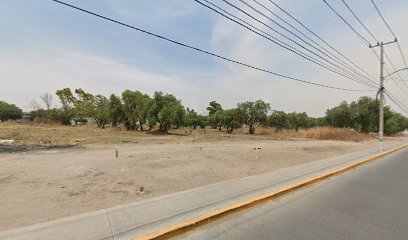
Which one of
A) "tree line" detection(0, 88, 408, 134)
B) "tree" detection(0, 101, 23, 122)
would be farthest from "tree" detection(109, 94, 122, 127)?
"tree" detection(0, 101, 23, 122)

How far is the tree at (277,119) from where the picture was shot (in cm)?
5524

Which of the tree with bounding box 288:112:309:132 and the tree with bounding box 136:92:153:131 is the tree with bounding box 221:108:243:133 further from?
the tree with bounding box 288:112:309:132

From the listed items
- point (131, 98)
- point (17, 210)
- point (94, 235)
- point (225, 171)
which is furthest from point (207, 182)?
point (131, 98)

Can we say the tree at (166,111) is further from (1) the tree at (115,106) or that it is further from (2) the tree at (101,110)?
(2) the tree at (101,110)

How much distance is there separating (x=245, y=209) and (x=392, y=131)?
255 ft

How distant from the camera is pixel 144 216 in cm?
472

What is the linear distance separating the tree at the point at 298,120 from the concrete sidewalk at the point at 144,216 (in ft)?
208

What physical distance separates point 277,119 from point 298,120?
18.2 meters

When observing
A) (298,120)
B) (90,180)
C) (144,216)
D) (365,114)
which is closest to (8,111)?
(298,120)

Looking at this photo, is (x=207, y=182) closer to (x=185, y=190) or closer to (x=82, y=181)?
(x=185, y=190)

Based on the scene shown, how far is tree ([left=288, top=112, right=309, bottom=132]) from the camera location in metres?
67.0

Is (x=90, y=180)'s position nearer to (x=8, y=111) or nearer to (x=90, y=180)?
(x=90, y=180)

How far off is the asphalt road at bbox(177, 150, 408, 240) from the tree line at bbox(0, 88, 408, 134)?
3181cm

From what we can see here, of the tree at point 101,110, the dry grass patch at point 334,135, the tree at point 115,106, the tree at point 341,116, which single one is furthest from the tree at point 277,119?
the tree at point 101,110
